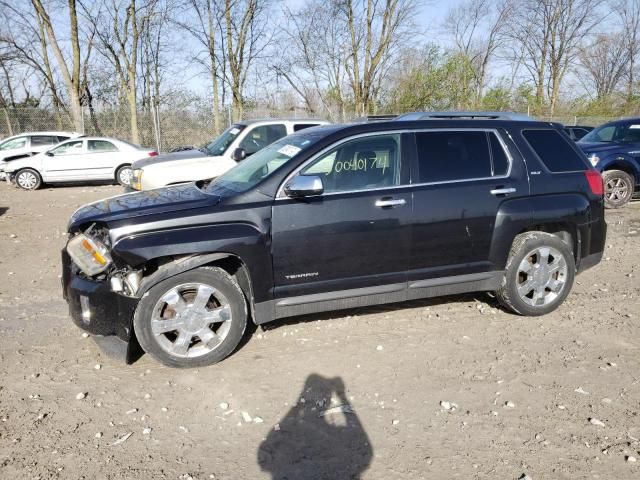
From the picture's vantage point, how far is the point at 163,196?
407 cm

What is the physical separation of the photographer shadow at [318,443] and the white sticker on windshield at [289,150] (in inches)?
73.7

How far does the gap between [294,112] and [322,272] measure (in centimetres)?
2029

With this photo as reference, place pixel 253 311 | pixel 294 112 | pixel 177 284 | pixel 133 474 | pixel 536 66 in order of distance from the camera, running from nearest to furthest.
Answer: pixel 133 474, pixel 177 284, pixel 253 311, pixel 294 112, pixel 536 66

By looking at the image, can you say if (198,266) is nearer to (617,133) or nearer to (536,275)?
(536,275)

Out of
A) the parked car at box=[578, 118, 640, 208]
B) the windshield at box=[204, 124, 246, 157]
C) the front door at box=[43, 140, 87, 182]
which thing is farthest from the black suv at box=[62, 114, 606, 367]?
the front door at box=[43, 140, 87, 182]

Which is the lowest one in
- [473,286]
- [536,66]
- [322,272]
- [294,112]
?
[473,286]

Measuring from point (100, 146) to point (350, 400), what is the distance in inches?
517

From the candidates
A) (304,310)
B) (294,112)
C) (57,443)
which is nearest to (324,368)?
(304,310)

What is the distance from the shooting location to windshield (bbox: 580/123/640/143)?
32.9 feet

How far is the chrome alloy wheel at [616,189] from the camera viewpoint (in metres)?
10.0

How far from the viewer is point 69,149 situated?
13.9 m

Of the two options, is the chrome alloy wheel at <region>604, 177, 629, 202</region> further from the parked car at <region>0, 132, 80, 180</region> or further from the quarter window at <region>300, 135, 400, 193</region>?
the parked car at <region>0, 132, 80, 180</region>

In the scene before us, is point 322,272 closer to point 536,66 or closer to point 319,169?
point 319,169

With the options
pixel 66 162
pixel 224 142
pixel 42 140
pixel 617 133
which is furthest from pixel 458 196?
A: pixel 42 140
